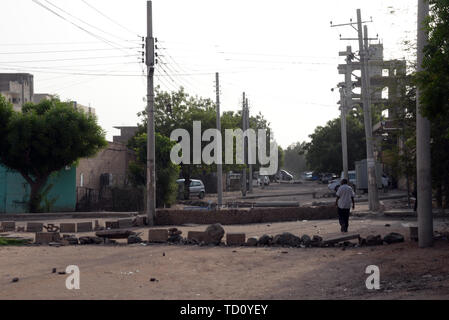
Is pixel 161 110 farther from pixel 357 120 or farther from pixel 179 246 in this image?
pixel 179 246

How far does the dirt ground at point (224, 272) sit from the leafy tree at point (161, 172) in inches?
649

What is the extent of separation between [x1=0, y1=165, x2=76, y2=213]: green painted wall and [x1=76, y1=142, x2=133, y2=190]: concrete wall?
1761 mm

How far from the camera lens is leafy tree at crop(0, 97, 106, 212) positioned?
2988cm

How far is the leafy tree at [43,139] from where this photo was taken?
2988 cm

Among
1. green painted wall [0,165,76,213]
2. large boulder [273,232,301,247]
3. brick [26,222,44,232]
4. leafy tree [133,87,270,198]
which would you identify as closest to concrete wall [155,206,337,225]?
brick [26,222,44,232]

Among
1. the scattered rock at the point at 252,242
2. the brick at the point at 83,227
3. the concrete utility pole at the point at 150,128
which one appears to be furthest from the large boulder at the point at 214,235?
the concrete utility pole at the point at 150,128

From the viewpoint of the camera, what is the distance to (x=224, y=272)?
12039mm

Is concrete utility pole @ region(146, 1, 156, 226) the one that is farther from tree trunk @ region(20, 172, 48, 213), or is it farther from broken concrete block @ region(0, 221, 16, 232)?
tree trunk @ region(20, 172, 48, 213)

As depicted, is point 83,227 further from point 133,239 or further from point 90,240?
point 133,239

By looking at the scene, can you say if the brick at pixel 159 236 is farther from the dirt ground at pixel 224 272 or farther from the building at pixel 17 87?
the building at pixel 17 87

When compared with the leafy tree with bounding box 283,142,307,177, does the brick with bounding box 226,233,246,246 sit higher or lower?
lower

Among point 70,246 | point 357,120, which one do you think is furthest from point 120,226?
point 357,120

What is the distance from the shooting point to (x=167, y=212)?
2414cm

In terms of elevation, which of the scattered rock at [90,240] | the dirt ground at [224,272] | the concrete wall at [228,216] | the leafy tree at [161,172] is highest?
the leafy tree at [161,172]
